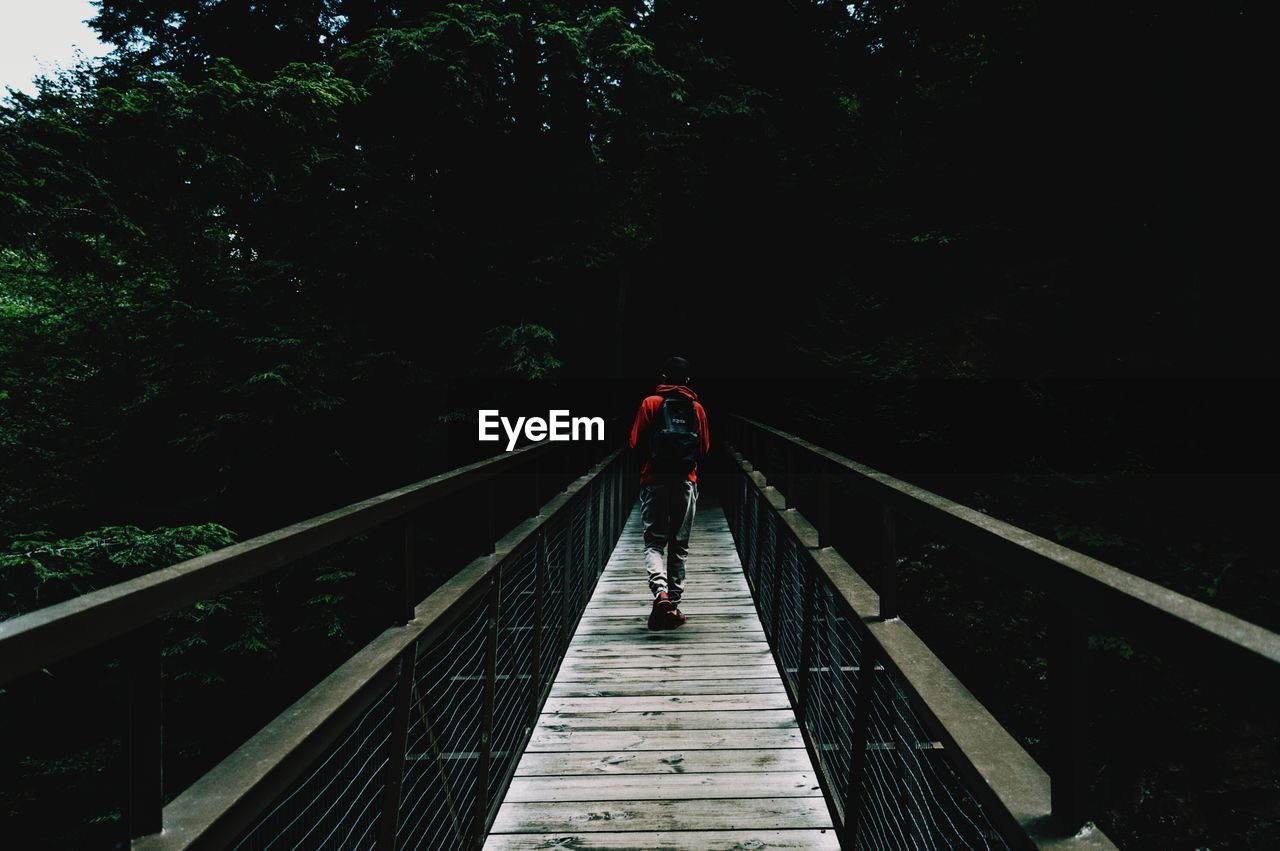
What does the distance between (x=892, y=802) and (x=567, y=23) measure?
12.4 metres

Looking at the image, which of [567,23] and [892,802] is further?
[567,23]

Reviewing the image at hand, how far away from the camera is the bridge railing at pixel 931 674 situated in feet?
3.53

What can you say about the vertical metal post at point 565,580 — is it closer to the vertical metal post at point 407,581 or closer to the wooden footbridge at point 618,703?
the wooden footbridge at point 618,703

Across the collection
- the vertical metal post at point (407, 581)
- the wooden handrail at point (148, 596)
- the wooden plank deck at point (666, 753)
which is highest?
the wooden handrail at point (148, 596)

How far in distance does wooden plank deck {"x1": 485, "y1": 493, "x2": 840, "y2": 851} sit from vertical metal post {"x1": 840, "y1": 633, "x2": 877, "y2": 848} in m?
0.26

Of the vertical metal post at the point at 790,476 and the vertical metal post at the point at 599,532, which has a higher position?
the vertical metal post at the point at 790,476

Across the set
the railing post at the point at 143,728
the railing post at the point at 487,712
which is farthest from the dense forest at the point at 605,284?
the railing post at the point at 143,728

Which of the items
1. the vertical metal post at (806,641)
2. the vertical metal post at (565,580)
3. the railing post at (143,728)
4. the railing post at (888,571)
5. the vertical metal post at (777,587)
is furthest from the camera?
the vertical metal post at (565,580)

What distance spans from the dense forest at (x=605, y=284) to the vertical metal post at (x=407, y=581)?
590 cm

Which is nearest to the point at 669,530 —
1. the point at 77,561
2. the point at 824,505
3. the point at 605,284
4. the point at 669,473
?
the point at 669,473

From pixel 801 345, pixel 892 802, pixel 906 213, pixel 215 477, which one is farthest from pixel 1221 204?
pixel 215 477

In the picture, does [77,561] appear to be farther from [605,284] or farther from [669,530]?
[605,284]

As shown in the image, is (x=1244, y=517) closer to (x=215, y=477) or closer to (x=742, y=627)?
(x=742, y=627)

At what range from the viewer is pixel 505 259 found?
13.2 meters
